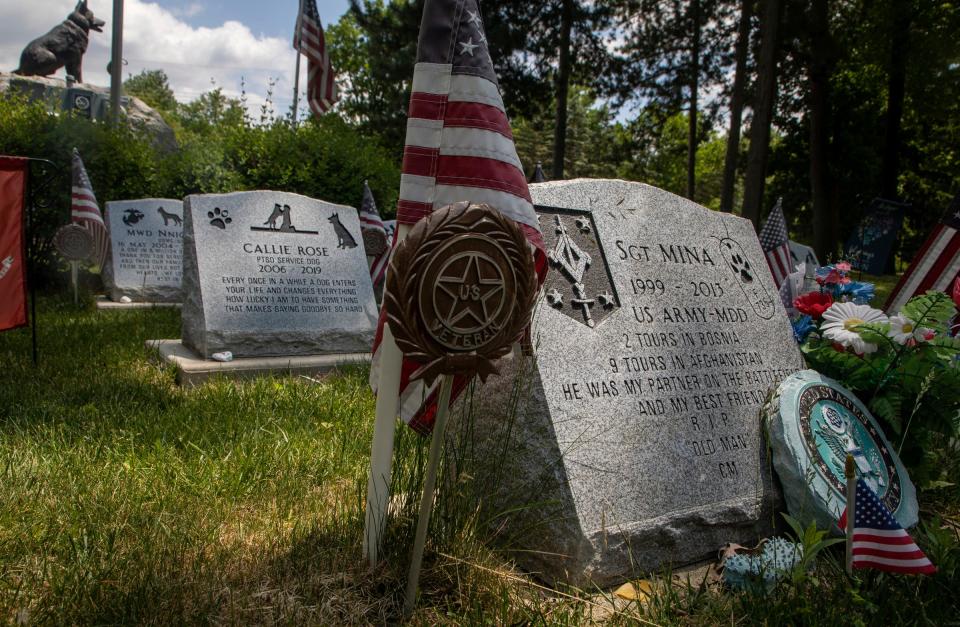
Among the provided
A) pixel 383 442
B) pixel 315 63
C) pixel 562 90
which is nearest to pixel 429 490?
pixel 383 442

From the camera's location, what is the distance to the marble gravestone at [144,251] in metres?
10.1

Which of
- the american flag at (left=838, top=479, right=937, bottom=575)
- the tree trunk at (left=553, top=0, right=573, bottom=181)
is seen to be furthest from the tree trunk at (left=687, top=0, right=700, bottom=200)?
the american flag at (left=838, top=479, right=937, bottom=575)

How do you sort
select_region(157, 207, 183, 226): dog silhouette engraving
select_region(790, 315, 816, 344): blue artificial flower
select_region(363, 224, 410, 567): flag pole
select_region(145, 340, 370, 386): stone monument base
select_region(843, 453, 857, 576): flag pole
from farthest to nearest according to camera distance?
1. select_region(157, 207, 183, 226): dog silhouette engraving
2. select_region(145, 340, 370, 386): stone monument base
3. select_region(790, 315, 816, 344): blue artificial flower
4. select_region(363, 224, 410, 567): flag pole
5. select_region(843, 453, 857, 576): flag pole

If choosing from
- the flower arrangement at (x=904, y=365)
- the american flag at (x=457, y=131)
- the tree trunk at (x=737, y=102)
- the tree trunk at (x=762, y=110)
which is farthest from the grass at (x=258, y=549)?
the tree trunk at (x=737, y=102)

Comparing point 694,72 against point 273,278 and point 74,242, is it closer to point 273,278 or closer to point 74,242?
point 74,242

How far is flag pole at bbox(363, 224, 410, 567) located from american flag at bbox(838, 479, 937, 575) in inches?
59.8

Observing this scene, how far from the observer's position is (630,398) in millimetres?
3018

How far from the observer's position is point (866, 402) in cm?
388

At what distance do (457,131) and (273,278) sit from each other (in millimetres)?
4621

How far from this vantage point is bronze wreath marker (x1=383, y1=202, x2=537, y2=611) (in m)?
1.92

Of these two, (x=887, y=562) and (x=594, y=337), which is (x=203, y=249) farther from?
(x=887, y=562)

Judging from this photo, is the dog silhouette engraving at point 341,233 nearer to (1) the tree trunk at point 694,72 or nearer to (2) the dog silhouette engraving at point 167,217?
(2) the dog silhouette engraving at point 167,217

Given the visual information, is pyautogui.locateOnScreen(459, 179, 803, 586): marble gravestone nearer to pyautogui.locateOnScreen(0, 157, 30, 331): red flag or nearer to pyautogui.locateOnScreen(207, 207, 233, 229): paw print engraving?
pyautogui.locateOnScreen(0, 157, 30, 331): red flag

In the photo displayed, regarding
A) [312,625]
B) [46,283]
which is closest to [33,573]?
[312,625]
